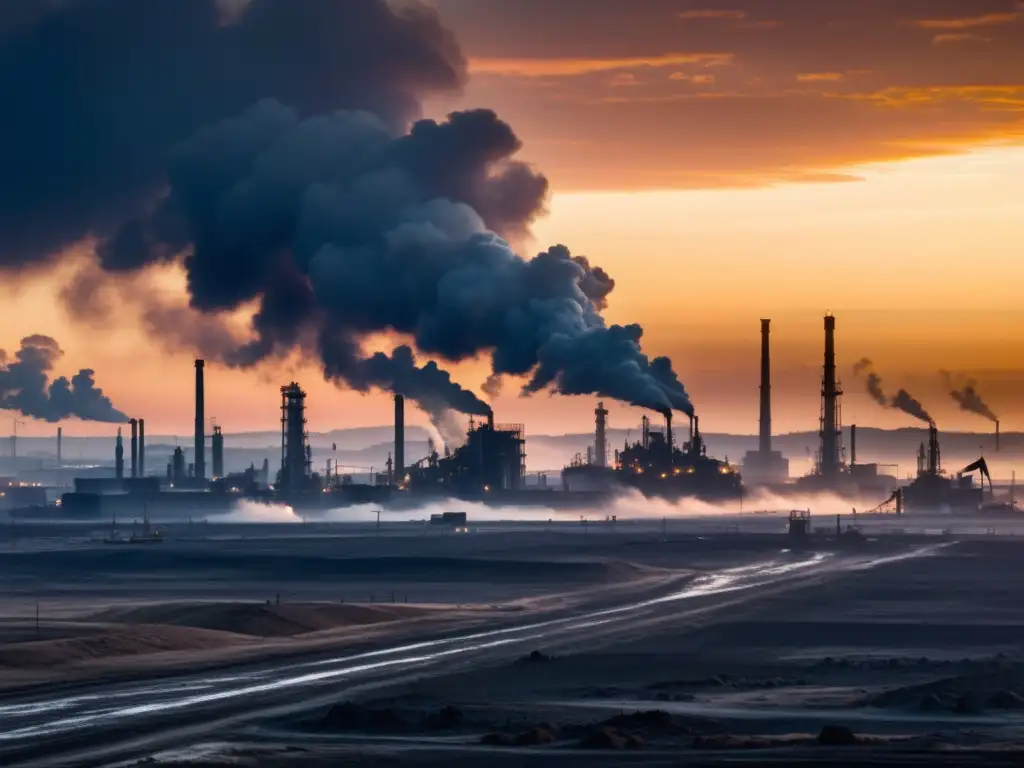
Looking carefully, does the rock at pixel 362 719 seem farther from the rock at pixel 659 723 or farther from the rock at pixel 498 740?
the rock at pixel 659 723

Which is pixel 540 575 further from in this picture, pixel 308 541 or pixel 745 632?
pixel 308 541

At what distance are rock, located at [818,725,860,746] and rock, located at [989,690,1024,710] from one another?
833cm

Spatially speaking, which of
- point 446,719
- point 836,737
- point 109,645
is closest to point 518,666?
point 446,719

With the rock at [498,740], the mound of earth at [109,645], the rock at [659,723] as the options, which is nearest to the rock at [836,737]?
the rock at [659,723]

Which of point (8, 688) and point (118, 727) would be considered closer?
point (118, 727)

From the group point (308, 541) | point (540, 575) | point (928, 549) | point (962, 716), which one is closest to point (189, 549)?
point (308, 541)

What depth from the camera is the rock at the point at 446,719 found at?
1732 inches

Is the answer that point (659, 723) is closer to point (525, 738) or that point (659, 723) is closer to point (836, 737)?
point (525, 738)

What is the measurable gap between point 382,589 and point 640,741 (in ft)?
211

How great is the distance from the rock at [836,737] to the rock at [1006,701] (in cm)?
833

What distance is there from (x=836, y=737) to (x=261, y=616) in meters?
38.9

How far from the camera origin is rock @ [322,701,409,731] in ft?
144

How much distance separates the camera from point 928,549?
150625 mm

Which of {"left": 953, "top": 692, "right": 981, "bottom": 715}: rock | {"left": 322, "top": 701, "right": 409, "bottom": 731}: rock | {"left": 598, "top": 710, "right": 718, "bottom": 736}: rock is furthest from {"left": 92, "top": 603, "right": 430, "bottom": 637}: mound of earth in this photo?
{"left": 953, "top": 692, "right": 981, "bottom": 715}: rock
